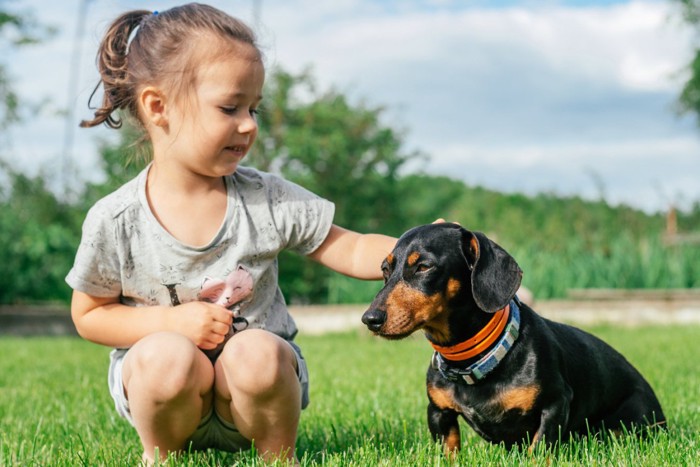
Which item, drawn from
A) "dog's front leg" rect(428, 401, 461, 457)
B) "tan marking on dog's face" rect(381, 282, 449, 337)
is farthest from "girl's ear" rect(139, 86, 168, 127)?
"dog's front leg" rect(428, 401, 461, 457)

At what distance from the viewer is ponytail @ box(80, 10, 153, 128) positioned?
2.98 meters

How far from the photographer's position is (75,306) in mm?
2957

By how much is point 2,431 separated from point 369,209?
36.4ft

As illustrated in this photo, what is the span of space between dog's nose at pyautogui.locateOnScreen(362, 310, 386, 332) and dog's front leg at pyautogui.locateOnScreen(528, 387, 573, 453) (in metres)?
0.62

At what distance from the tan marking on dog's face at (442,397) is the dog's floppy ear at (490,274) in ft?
1.11

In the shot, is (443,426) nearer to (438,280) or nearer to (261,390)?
(438,280)

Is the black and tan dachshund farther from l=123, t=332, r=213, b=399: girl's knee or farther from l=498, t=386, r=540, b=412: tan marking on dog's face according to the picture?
l=123, t=332, r=213, b=399: girl's knee

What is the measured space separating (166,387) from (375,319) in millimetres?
679

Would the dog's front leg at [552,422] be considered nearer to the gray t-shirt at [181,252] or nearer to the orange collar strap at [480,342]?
the orange collar strap at [480,342]

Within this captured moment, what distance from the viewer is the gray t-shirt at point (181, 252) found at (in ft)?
9.34

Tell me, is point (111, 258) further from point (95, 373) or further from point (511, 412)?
point (95, 373)

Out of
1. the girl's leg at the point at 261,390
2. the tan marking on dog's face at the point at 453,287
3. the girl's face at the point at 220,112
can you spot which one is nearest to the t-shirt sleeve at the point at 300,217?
the girl's face at the point at 220,112

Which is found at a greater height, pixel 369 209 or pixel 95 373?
pixel 369 209

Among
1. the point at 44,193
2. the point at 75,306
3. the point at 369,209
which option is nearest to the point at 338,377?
the point at 75,306
